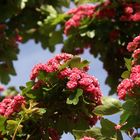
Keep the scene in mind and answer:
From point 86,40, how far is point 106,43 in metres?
0.25

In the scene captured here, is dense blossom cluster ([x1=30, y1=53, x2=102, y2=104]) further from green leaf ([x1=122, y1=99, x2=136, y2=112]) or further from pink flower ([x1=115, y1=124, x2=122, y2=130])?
green leaf ([x1=122, y1=99, x2=136, y2=112])

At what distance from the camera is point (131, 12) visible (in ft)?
21.3

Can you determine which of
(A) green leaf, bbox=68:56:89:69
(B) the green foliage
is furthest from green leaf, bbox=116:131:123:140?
(A) green leaf, bbox=68:56:89:69

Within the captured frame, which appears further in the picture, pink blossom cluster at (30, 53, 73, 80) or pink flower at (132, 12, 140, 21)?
pink flower at (132, 12, 140, 21)

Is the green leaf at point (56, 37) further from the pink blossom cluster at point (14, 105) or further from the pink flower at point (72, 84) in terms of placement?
the pink flower at point (72, 84)

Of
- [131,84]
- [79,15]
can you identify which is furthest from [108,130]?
[79,15]

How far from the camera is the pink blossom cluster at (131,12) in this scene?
255 inches

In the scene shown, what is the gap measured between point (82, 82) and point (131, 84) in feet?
1.69

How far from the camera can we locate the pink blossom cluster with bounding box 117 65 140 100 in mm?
3254

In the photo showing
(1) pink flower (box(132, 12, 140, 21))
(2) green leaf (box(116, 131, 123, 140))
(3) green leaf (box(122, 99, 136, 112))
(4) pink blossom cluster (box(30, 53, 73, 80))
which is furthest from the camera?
(1) pink flower (box(132, 12, 140, 21))

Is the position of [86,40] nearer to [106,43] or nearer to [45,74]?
[106,43]

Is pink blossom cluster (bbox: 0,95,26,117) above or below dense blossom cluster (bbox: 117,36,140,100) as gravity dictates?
above

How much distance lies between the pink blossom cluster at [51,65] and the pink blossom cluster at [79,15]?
2708mm

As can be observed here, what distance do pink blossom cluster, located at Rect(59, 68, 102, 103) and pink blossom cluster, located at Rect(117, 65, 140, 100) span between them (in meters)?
0.35
